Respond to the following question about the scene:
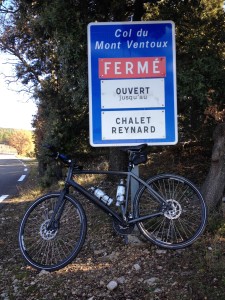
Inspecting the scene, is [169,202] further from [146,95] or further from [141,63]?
[141,63]

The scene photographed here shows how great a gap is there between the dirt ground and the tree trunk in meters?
0.56

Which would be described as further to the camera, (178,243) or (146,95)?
(146,95)

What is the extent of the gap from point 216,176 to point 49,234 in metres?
2.42

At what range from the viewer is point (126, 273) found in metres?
4.04

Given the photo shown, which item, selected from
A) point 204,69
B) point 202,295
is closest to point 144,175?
point 204,69

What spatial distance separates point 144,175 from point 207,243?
3607 millimetres

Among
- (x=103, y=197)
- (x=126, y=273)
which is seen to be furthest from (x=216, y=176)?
(x=126, y=273)

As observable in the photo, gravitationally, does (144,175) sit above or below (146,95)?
below

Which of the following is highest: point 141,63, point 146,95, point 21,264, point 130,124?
point 141,63

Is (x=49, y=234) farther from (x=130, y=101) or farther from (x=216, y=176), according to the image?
(x=216, y=176)

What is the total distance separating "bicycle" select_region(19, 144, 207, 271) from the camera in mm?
4070

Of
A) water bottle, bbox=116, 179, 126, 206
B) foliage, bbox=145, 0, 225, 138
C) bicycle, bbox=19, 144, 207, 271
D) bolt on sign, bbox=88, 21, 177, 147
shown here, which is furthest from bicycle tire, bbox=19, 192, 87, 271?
foliage, bbox=145, 0, 225, 138

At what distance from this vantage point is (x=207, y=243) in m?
4.43

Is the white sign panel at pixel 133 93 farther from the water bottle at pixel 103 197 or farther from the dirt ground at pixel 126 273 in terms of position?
the dirt ground at pixel 126 273
